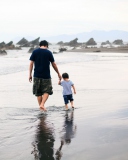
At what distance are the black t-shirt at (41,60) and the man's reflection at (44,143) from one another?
1760 millimetres

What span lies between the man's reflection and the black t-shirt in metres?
1.76

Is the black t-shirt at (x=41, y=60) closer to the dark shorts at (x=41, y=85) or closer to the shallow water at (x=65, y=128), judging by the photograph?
the dark shorts at (x=41, y=85)

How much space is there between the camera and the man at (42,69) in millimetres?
7027

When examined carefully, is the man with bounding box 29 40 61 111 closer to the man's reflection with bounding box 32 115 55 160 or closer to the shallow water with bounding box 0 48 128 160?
the shallow water with bounding box 0 48 128 160

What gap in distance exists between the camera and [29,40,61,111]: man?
7027 mm

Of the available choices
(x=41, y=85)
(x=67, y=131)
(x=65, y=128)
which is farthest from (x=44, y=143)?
(x=41, y=85)

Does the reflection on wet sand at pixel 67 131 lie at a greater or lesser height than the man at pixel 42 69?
lesser

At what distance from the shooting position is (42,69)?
709cm

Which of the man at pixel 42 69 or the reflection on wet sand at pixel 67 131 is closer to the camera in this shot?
the reflection on wet sand at pixel 67 131

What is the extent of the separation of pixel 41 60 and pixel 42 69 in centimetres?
20

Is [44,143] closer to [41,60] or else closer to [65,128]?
[65,128]

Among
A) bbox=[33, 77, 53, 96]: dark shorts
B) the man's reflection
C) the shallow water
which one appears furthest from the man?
the man's reflection

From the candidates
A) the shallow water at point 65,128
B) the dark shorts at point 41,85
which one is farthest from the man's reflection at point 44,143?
the dark shorts at point 41,85

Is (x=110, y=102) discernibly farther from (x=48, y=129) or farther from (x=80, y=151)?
(x=80, y=151)
